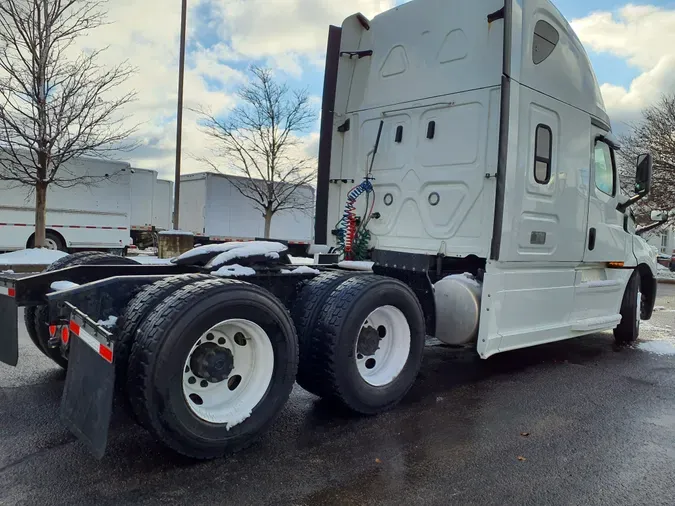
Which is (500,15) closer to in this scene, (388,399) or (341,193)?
(341,193)

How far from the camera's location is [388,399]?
4000mm

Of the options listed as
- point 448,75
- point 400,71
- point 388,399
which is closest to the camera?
point 388,399

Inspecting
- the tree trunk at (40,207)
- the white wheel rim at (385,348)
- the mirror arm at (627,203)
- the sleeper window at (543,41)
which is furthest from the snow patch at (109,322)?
the tree trunk at (40,207)

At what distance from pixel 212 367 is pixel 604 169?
16.8 ft

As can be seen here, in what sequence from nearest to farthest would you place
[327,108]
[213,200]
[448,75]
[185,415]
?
[185,415] < [448,75] < [327,108] < [213,200]

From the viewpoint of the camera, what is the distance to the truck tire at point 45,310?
14.1ft

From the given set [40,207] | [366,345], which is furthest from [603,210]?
[40,207]

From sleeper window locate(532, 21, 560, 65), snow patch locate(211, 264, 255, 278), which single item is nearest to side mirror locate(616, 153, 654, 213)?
sleeper window locate(532, 21, 560, 65)

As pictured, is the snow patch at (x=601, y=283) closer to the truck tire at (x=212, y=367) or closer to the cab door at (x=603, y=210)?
the cab door at (x=603, y=210)

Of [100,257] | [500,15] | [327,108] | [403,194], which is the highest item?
[500,15]

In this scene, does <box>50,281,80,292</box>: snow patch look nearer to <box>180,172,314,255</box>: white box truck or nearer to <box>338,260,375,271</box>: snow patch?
<box>338,260,375,271</box>: snow patch

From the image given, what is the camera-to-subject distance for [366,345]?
4.02 metres

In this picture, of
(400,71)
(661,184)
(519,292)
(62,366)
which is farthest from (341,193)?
(661,184)

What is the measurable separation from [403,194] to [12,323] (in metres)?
3.73
